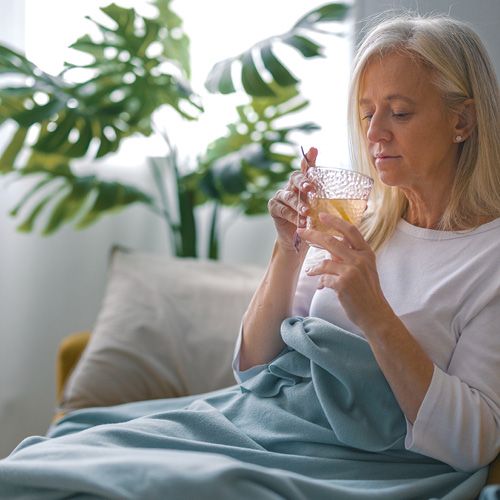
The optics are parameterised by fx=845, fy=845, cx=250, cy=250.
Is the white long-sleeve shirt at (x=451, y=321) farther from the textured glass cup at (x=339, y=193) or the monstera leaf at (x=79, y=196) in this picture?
the monstera leaf at (x=79, y=196)

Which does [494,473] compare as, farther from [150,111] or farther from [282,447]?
[150,111]

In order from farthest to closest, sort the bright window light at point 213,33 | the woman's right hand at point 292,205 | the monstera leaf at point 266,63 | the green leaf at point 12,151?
1. the bright window light at point 213,33
2. the green leaf at point 12,151
3. the monstera leaf at point 266,63
4. the woman's right hand at point 292,205

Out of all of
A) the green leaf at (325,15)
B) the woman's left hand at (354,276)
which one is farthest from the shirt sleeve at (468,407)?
the green leaf at (325,15)

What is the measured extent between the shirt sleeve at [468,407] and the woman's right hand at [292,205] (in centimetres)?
30

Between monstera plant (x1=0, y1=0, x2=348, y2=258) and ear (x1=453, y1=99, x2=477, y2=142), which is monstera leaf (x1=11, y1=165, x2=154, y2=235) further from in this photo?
ear (x1=453, y1=99, x2=477, y2=142)

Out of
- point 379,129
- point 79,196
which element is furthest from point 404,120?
point 79,196

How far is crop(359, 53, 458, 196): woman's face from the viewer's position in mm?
1295

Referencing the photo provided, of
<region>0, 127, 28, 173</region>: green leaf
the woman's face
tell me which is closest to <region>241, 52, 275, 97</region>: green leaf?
<region>0, 127, 28, 173</region>: green leaf

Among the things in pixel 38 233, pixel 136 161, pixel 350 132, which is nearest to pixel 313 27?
pixel 350 132

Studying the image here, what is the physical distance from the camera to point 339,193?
3.91 ft

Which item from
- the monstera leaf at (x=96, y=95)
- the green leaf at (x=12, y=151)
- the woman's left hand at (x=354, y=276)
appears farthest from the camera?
the green leaf at (x=12, y=151)

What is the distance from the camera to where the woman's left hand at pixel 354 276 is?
114 centimetres

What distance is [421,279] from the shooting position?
1314 millimetres

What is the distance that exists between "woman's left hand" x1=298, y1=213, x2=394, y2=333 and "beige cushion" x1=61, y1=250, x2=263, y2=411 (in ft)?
2.79
